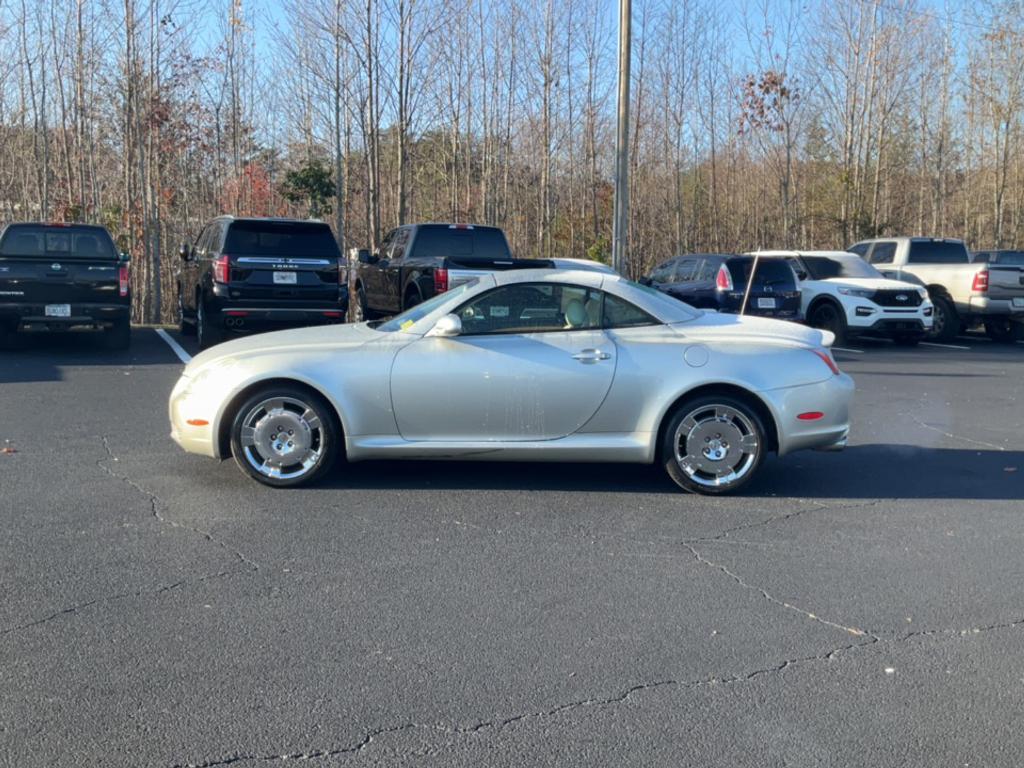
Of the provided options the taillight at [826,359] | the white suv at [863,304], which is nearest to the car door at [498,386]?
the taillight at [826,359]

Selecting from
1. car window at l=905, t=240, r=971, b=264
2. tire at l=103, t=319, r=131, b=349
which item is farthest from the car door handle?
car window at l=905, t=240, r=971, b=264

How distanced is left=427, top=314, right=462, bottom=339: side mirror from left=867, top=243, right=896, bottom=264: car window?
643 inches

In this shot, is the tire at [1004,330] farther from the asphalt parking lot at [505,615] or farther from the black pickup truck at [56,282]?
the black pickup truck at [56,282]

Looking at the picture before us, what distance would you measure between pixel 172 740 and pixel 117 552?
7.50ft

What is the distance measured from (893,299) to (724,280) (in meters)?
3.09

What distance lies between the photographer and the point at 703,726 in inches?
152

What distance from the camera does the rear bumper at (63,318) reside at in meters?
13.9

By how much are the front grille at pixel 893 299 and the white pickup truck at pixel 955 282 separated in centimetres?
181

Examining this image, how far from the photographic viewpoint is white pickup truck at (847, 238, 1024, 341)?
19.5 meters

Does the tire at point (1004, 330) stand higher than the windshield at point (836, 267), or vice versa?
the windshield at point (836, 267)

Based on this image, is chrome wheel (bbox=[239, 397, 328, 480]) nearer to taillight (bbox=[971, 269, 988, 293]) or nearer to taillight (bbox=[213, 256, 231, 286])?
taillight (bbox=[213, 256, 231, 286])

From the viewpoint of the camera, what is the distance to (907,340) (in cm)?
1967

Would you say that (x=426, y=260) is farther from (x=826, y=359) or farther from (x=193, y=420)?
(x=826, y=359)

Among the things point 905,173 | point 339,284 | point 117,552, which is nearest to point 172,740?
point 117,552
